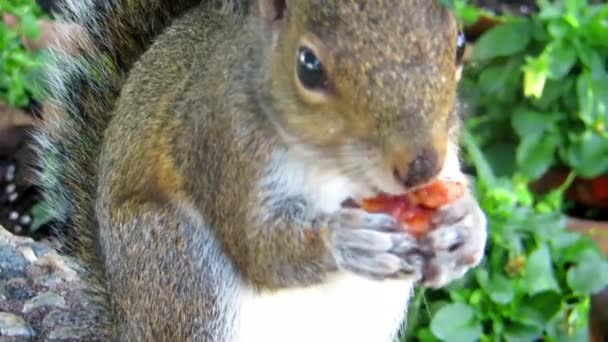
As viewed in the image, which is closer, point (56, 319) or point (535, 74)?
point (56, 319)

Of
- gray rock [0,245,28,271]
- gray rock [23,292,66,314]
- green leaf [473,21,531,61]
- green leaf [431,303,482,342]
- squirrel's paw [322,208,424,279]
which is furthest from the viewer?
green leaf [473,21,531,61]

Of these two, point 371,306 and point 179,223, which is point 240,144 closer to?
point 179,223

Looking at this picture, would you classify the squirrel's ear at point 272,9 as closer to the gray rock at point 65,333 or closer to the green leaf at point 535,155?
the gray rock at point 65,333

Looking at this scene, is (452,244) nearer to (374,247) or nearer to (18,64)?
(374,247)

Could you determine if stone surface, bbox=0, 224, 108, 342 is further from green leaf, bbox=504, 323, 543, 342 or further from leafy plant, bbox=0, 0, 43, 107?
green leaf, bbox=504, 323, 543, 342

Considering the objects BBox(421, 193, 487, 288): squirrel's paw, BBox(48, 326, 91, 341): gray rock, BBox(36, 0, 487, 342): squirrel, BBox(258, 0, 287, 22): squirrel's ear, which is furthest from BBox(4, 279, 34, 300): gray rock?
BBox(421, 193, 487, 288): squirrel's paw

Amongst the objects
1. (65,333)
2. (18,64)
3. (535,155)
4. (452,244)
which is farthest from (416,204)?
(18,64)

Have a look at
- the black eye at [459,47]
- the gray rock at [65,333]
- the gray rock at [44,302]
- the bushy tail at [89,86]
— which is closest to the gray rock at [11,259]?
the gray rock at [44,302]

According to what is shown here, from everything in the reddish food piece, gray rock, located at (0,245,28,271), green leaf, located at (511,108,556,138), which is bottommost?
green leaf, located at (511,108,556,138)

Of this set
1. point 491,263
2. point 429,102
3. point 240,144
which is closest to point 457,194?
point 429,102
